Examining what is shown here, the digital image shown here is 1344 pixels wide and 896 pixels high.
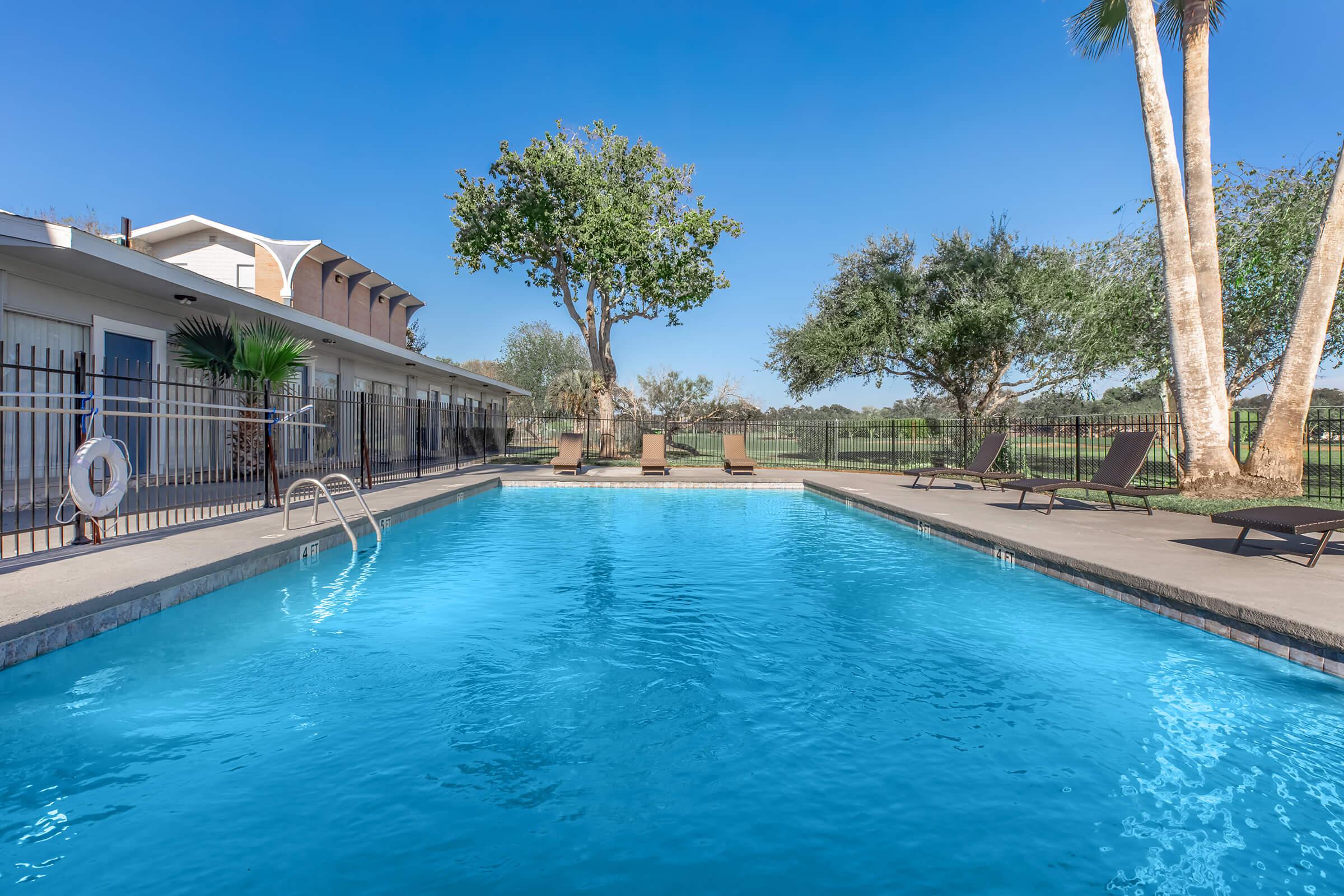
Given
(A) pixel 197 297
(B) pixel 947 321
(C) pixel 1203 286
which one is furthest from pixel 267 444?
(B) pixel 947 321

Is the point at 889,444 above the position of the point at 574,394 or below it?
below

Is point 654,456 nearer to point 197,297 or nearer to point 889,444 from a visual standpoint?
point 197,297

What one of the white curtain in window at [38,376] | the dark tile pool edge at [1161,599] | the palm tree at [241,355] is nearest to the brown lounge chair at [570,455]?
the palm tree at [241,355]

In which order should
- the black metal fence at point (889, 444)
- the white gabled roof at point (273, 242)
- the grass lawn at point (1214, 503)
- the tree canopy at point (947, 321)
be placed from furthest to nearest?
the tree canopy at point (947, 321), the white gabled roof at point (273, 242), the black metal fence at point (889, 444), the grass lawn at point (1214, 503)

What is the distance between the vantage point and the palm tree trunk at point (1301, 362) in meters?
9.68

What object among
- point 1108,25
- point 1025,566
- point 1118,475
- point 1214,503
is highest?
point 1108,25

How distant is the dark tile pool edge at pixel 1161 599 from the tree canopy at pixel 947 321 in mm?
13947

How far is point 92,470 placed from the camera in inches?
232

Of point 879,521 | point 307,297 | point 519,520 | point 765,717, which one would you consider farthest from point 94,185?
point 765,717

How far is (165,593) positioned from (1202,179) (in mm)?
14516

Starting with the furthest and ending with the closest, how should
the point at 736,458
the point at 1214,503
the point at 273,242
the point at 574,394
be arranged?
the point at 574,394 < the point at 736,458 < the point at 273,242 < the point at 1214,503

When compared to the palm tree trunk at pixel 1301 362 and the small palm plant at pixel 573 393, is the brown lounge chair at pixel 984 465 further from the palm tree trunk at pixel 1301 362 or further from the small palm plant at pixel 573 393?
the small palm plant at pixel 573 393

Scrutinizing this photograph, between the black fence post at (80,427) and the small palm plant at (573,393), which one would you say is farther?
the small palm plant at (573,393)

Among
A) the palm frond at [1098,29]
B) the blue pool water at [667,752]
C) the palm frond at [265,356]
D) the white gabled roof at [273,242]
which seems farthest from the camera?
the white gabled roof at [273,242]
